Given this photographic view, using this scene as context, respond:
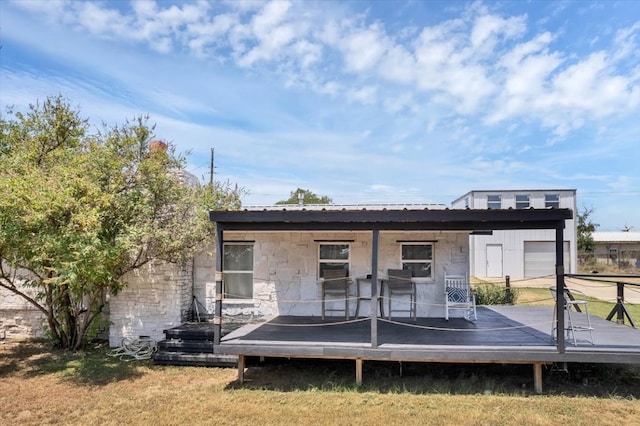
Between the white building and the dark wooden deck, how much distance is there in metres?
15.7

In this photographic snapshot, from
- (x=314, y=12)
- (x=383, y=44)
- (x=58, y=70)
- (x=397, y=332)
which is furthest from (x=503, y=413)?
(x=58, y=70)

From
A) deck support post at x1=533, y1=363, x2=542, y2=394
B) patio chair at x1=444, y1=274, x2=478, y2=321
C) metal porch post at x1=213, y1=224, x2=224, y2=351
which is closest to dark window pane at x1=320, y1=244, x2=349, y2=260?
patio chair at x1=444, y1=274, x2=478, y2=321

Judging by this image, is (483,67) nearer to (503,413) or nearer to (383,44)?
(383,44)

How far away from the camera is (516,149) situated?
1049 inches

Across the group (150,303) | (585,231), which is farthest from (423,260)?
(585,231)

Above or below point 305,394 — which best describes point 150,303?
above

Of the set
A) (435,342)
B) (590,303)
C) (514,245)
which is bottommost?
(590,303)

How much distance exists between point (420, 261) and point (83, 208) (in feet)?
20.2

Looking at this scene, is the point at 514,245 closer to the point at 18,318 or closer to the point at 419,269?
the point at 419,269

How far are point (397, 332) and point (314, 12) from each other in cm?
795

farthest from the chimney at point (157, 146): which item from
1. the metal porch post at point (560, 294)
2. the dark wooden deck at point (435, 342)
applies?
the metal porch post at point (560, 294)

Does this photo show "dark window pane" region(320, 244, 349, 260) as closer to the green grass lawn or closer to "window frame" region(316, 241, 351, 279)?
"window frame" region(316, 241, 351, 279)

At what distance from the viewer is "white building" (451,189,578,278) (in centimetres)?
2253

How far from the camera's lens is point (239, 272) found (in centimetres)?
874
